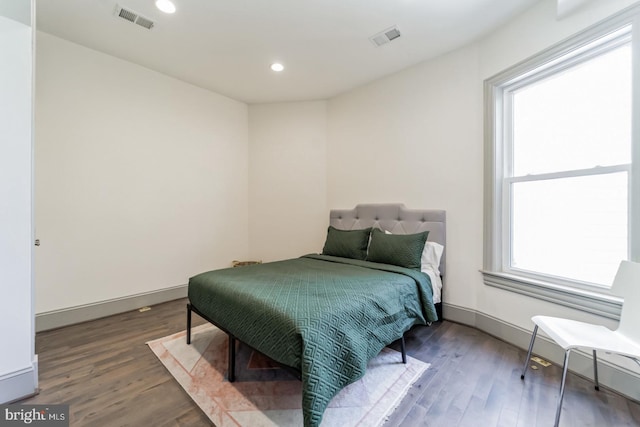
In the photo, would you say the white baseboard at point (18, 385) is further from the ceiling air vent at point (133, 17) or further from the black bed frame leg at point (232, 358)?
the ceiling air vent at point (133, 17)

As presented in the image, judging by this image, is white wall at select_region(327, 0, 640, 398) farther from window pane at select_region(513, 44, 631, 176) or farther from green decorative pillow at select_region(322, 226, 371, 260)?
green decorative pillow at select_region(322, 226, 371, 260)

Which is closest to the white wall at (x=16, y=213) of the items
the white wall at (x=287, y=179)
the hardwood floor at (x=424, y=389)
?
the hardwood floor at (x=424, y=389)

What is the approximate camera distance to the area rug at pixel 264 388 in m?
1.48

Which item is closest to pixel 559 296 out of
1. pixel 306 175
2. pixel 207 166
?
pixel 306 175

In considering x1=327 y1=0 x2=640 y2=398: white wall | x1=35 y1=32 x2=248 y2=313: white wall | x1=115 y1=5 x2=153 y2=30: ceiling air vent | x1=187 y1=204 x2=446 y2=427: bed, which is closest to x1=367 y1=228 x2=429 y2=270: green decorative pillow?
x1=187 y1=204 x2=446 y2=427: bed

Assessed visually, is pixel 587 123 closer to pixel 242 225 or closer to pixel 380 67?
pixel 380 67

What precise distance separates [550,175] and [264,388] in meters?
2.77

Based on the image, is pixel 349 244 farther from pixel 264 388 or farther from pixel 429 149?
pixel 264 388

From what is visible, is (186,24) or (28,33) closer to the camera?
(28,33)

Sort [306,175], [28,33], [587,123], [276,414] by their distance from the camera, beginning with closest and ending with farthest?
[276,414]
[28,33]
[587,123]
[306,175]

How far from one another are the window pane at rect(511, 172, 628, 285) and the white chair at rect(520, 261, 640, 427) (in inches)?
9.9

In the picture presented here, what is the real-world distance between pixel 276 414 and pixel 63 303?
2622mm

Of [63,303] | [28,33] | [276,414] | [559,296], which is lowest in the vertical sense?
[276,414]

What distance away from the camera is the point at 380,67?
3117mm
